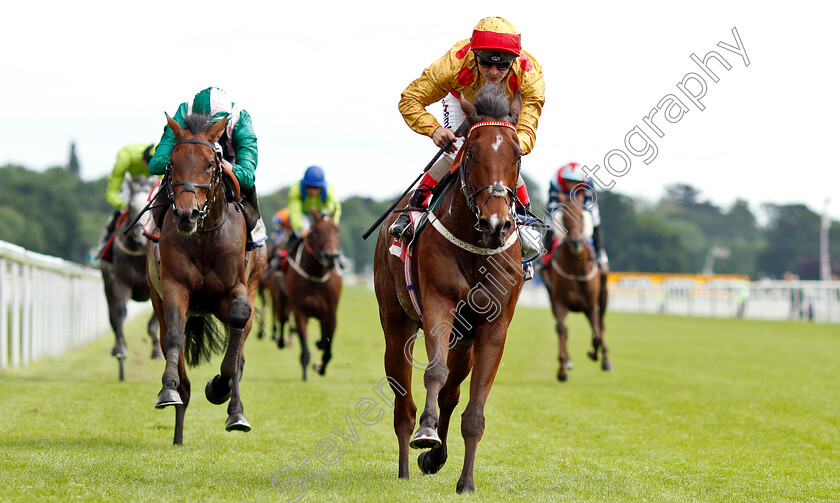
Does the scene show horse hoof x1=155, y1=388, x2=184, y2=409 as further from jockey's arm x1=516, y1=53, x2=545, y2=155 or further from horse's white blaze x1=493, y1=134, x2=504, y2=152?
jockey's arm x1=516, y1=53, x2=545, y2=155

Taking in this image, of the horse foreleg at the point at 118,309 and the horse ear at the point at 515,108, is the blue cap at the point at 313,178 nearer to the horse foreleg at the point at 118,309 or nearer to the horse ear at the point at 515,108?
the horse foreleg at the point at 118,309

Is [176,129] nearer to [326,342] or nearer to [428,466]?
[428,466]

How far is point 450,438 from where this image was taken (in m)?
7.39

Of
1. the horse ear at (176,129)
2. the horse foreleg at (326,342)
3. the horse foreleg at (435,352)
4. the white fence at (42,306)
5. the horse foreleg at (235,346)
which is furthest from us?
the horse foreleg at (326,342)

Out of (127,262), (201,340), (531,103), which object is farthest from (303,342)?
(531,103)

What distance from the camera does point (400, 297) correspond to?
5.80m

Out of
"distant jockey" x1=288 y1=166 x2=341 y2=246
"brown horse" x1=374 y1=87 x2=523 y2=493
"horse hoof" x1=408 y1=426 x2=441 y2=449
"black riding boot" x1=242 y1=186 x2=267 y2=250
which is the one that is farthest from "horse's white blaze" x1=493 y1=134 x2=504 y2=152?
"distant jockey" x1=288 y1=166 x2=341 y2=246

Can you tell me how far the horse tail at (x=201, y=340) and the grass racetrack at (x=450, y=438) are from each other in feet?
1.88

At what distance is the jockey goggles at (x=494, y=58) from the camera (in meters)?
5.56

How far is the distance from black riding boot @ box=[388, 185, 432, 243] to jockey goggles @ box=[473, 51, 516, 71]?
2.65 feet

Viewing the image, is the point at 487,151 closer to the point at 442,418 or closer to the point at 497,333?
the point at 497,333

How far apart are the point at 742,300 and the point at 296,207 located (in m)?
24.3

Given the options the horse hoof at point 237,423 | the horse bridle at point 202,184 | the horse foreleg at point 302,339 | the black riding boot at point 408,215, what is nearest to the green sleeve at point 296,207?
the horse foreleg at point 302,339

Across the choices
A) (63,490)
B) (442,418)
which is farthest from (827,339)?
(63,490)
